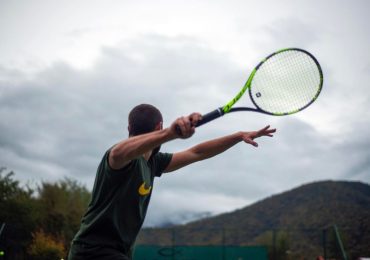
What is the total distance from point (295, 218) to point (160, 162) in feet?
181

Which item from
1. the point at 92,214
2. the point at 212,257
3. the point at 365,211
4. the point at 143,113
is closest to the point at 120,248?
the point at 92,214

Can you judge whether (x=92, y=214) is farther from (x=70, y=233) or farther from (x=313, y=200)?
(x=313, y=200)

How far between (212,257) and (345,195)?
40.8 metres

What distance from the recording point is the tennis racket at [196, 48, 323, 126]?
16.9ft

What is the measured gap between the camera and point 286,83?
5660 mm

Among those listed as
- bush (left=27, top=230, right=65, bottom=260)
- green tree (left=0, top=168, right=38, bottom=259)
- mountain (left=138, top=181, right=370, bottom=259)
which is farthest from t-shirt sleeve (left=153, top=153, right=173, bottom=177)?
mountain (left=138, top=181, right=370, bottom=259)

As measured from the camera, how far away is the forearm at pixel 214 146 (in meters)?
4.54

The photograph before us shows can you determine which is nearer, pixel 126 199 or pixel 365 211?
pixel 126 199

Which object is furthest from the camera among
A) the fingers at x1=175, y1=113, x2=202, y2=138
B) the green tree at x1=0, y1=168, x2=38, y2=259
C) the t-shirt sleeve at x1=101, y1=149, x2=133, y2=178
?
the green tree at x1=0, y1=168, x2=38, y2=259

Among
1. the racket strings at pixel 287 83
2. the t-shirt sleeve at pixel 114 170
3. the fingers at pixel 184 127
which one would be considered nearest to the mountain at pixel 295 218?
the racket strings at pixel 287 83

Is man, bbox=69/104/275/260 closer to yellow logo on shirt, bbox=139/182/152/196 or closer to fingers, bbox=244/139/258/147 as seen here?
yellow logo on shirt, bbox=139/182/152/196

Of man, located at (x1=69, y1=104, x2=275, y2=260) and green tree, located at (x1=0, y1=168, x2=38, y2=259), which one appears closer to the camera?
man, located at (x1=69, y1=104, x2=275, y2=260)

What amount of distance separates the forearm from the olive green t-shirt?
1.10 metres

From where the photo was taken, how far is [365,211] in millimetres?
52625
